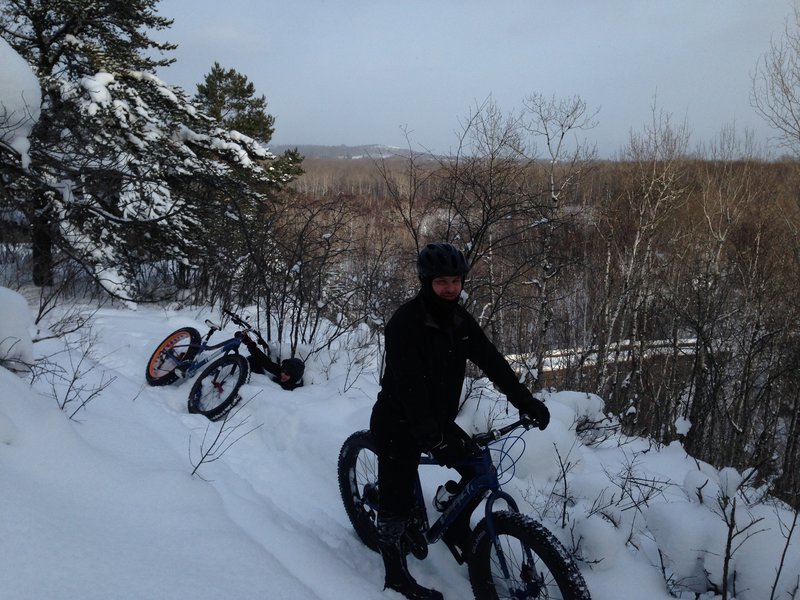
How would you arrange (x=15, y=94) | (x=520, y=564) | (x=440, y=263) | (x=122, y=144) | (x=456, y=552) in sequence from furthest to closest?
1. (x=122, y=144)
2. (x=15, y=94)
3. (x=456, y=552)
4. (x=440, y=263)
5. (x=520, y=564)

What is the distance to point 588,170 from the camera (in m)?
22.7

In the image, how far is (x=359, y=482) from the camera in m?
3.61

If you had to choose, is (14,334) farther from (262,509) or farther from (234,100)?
(234,100)

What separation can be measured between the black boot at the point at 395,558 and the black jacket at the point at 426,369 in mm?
505

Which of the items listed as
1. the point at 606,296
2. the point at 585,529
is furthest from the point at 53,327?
the point at 606,296

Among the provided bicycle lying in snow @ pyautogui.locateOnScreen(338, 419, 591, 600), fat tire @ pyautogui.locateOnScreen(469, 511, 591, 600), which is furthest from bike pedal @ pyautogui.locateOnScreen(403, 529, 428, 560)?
fat tire @ pyautogui.locateOnScreen(469, 511, 591, 600)

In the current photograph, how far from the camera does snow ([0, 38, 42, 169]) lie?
4609 millimetres

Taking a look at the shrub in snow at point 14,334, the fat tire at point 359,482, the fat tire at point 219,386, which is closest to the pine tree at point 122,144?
the fat tire at point 219,386

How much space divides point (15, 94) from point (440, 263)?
4.42 metres

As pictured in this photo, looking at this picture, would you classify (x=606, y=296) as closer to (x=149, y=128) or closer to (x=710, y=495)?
(x=149, y=128)

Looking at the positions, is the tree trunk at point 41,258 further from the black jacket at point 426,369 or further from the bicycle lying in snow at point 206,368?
the black jacket at point 426,369

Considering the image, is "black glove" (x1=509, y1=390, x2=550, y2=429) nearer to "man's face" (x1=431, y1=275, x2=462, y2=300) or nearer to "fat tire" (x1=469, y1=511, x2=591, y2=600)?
"fat tire" (x1=469, y1=511, x2=591, y2=600)

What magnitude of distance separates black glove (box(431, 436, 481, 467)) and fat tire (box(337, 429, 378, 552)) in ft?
2.08

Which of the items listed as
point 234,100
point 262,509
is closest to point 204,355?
point 262,509
